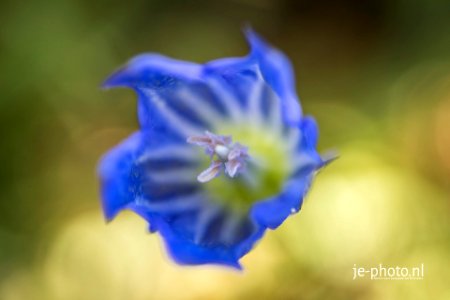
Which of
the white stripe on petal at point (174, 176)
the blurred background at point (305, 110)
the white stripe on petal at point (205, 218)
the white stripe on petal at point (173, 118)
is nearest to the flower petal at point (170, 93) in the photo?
the white stripe on petal at point (173, 118)

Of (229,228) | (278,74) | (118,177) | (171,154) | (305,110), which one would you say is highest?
(305,110)

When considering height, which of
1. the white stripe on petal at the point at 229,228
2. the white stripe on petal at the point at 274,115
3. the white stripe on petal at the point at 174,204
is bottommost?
the white stripe on petal at the point at 229,228

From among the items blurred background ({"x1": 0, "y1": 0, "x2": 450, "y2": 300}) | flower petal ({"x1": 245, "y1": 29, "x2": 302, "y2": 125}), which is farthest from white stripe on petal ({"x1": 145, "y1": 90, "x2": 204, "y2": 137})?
blurred background ({"x1": 0, "y1": 0, "x2": 450, "y2": 300})

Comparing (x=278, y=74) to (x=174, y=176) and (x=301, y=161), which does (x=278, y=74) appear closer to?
(x=301, y=161)

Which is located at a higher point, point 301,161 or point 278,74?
point 278,74

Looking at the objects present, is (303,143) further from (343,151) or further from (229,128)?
(343,151)

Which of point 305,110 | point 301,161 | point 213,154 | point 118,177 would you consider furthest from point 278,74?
point 305,110

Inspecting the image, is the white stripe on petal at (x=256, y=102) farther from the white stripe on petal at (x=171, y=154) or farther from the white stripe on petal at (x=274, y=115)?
the white stripe on petal at (x=171, y=154)
